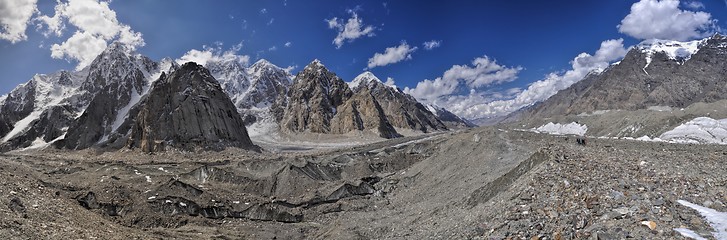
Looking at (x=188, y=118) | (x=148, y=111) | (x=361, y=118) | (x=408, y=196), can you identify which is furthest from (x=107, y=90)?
(x=408, y=196)

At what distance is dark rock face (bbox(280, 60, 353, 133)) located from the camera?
180500 mm

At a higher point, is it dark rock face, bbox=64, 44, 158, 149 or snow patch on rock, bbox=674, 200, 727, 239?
dark rock face, bbox=64, 44, 158, 149

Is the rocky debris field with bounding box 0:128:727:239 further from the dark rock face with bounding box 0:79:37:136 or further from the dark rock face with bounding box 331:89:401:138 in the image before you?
the dark rock face with bounding box 0:79:37:136

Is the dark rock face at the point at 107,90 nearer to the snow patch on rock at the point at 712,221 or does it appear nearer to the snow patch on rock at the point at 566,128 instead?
the snow patch on rock at the point at 566,128

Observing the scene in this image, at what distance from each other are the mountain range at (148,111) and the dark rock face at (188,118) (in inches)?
7.2

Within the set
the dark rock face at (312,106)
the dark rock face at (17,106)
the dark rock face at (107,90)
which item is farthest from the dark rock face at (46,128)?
the dark rock face at (312,106)

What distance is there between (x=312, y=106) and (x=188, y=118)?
9802 cm

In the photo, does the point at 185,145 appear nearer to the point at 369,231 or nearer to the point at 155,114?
the point at 155,114

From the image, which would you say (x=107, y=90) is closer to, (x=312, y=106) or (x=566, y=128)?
(x=312, y=106)

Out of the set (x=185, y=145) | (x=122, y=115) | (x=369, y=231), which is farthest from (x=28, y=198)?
(x=122, y=115)

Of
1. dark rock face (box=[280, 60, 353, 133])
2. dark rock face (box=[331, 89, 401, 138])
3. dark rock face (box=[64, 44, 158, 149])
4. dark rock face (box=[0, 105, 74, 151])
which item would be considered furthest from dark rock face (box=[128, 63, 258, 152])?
dark rock face (box=[0, 105, 74, 151])

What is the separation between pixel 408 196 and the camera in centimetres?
3953

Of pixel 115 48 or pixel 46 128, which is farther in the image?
pixel 115 48

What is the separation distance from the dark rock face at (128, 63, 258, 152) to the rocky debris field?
21090 millimetres
